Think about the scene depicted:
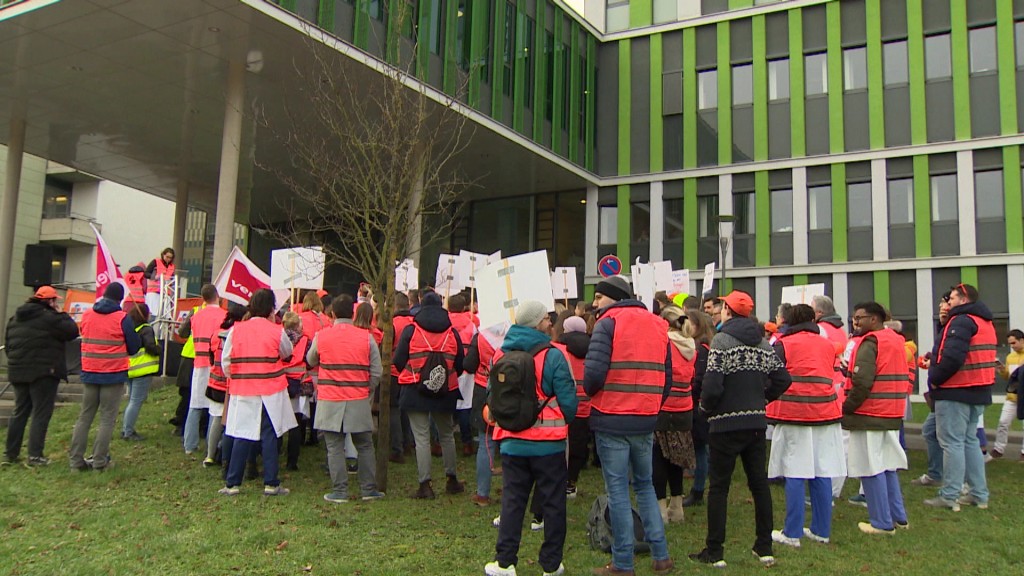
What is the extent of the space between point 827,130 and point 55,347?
23.5m


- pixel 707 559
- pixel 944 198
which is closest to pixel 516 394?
pixel 707 559

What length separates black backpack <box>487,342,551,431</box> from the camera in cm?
543

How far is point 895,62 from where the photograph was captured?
81.3 ft

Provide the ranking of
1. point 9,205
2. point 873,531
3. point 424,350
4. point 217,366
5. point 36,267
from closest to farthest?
1. point 873,531
2. point 424,350
3. point 217,366
4. point 36,267
5. point 9,205

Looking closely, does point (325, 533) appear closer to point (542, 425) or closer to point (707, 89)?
point (542, 425)

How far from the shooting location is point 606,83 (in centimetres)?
2878

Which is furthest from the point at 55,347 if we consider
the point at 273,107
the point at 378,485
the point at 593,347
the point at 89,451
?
the point at 273,107

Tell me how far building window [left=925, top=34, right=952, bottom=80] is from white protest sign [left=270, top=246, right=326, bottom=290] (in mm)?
21183

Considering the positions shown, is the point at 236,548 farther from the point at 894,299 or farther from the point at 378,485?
the point at 894,299

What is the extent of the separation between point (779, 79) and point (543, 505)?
79.1 ft

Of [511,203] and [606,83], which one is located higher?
[606,83]

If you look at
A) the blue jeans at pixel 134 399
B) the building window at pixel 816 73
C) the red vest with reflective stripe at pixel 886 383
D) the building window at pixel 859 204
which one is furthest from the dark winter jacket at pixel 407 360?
the building window at pixel 816 73

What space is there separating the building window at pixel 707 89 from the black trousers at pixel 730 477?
22866mm

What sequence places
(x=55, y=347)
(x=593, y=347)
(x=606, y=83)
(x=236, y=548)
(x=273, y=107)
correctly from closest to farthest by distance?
(x=593, y=347)
(x=236, y=548)
(x=55, y=347)
(x=273, y=107)
(x=606, y=83)
